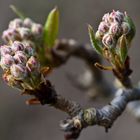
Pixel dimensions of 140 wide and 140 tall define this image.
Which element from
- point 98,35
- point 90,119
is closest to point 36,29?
point 98,35

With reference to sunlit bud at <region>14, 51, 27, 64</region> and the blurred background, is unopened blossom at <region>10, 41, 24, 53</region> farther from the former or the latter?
the blurred background

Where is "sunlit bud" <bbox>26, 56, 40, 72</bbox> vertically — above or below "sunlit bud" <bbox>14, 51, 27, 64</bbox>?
below

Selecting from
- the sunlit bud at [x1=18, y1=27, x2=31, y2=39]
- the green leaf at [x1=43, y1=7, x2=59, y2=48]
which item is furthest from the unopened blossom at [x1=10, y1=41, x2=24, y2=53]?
the green leaf at [x1=43, y1=7, x2=59, y2=48]

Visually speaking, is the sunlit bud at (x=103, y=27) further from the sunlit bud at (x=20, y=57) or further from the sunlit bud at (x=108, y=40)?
the sunlit bud at (x=20, y=57)

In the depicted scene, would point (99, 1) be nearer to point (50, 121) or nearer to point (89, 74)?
point (50, 121)

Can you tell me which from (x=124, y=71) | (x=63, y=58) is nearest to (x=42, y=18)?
(x=63, y=58)
